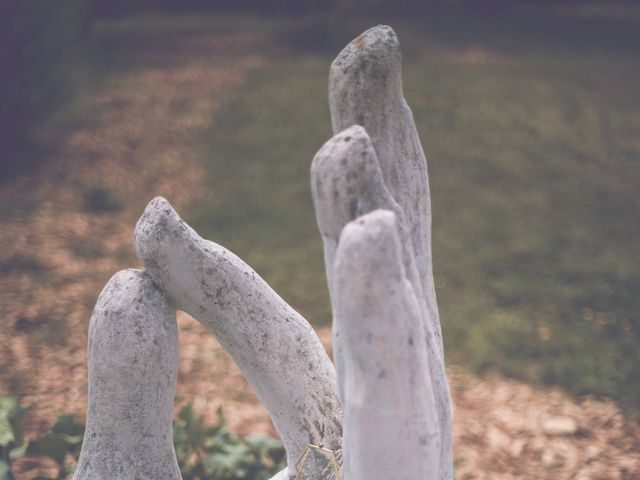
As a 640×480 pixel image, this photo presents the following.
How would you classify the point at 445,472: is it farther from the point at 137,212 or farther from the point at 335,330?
the point at 137,212

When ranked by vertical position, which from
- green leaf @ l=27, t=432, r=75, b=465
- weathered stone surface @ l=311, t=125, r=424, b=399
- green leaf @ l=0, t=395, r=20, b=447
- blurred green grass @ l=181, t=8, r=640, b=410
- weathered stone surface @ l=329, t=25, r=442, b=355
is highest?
blurred green grass @ l=181, t=8, r=640, b=410

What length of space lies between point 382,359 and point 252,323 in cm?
77

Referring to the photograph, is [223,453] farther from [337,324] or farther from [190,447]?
[337,324]

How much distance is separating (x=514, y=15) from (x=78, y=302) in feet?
32.1

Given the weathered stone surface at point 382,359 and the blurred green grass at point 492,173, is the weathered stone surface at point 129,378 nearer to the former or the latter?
the weathered stone surface at point 382,359

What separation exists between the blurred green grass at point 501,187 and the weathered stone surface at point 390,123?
3.41 metres

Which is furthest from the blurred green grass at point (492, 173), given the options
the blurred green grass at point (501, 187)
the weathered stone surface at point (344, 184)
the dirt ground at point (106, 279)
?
the weathered stone surface at point (344, 184)

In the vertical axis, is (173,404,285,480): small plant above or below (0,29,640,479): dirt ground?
below

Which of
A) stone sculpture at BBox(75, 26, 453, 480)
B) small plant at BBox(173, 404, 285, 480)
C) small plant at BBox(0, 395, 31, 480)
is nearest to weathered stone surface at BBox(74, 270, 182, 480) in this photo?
stone sculpture at BBox(75, 26, 453, 480)

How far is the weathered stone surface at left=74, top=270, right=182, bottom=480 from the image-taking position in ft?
7.36

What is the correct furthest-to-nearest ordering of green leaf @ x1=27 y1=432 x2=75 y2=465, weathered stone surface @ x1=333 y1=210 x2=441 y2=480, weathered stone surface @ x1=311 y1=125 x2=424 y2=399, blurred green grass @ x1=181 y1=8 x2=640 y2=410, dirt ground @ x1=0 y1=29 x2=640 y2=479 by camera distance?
blurred green grass @ x1=181 y1=8 x2=640 y2=410 → dirt ground @ x1=0 y1=29 x2=640 y2=479 → green leaf @ x1=27 y1=432 x2=75 y2=465 → weathered stone surface @ x1=311 y1=125 x2=424 y2=399 → weathered stone surface @ x1=333 y1=210 x2=441 y2=480

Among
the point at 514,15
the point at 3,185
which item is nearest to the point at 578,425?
the point at 3,185

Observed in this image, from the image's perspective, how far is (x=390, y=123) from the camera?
2.10 metres

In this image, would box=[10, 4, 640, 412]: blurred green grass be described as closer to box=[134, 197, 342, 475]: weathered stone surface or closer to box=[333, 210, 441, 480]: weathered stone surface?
box=[134, 197, 342, 475]: weathered stone surface
